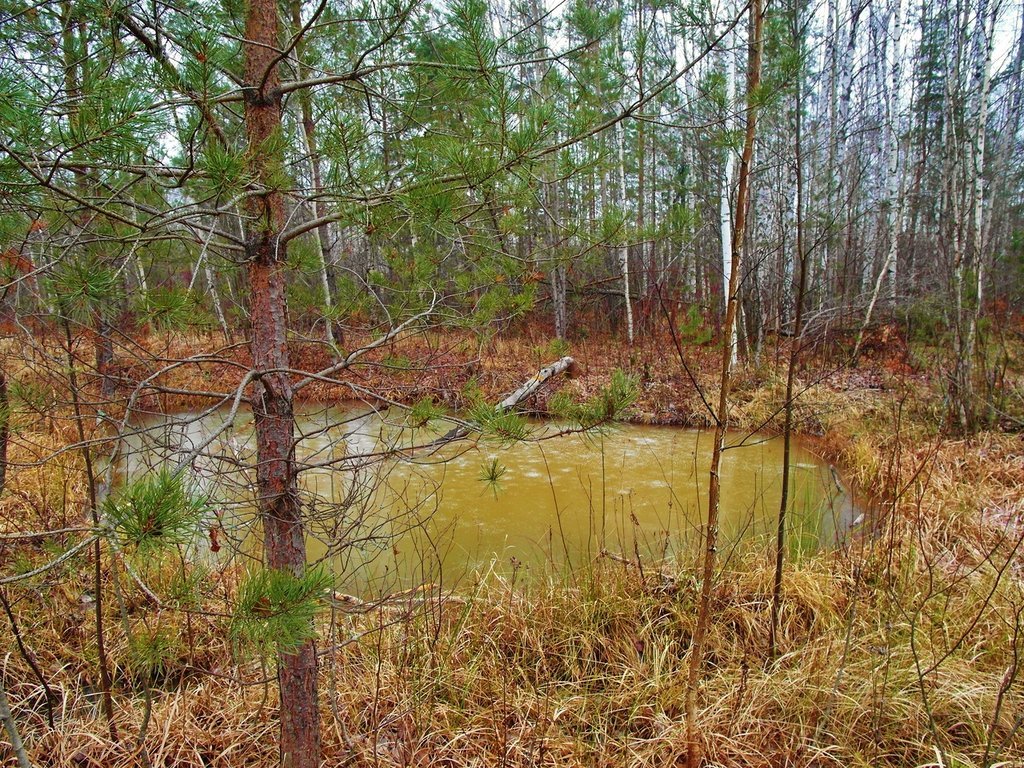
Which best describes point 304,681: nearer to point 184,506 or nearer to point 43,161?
point 184,506

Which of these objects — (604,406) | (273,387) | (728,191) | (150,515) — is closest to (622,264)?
(728,191)

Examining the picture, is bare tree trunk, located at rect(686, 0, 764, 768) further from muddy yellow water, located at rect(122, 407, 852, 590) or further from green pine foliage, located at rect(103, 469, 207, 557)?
green pine foliage, located at rect(103, 469, 207, 557)

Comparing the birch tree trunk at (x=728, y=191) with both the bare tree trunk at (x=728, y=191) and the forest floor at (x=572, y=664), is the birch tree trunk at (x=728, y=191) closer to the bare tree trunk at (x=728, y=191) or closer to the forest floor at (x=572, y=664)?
the bare tree trunk at (x=728, y=191)

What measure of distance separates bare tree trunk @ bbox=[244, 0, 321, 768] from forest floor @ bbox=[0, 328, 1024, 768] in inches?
6.0

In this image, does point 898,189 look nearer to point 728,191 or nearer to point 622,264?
point 622,264

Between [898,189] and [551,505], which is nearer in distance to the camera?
[551,505]

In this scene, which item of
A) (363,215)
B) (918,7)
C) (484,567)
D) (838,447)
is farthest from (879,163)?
(363,215)

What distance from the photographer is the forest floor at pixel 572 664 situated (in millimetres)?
1658

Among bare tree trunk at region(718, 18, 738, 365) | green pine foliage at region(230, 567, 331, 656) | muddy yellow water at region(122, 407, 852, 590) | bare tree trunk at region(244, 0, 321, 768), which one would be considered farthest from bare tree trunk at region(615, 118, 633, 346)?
green pine foliage at region(230, 567, 331, 656)

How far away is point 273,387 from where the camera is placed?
4.33 feet

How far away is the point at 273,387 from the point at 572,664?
1.69 meters

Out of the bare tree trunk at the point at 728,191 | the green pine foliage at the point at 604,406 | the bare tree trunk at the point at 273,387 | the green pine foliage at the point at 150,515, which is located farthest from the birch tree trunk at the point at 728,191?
the bare tree trunk at the point at 273,387

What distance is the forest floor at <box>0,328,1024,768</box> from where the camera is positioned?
1658mm

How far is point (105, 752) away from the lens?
1.72 meters
